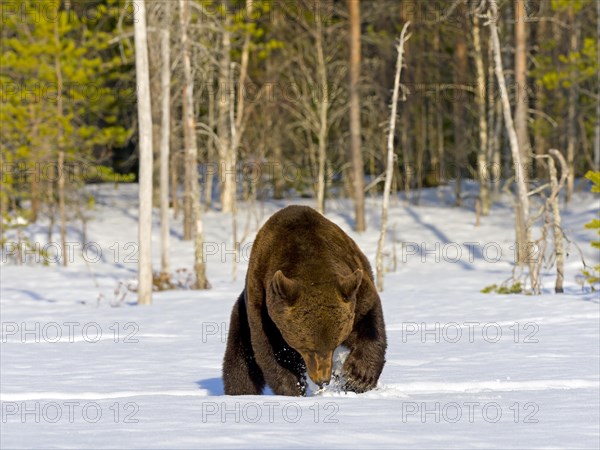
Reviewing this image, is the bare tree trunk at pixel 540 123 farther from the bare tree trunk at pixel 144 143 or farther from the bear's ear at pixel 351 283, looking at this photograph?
the bear's ear at pixel 351 283

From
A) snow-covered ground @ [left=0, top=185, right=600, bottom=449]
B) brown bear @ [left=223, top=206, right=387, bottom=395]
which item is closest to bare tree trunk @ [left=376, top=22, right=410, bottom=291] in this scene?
snow-covered ground @ [left=0, top=185, right=600, bottom=449]

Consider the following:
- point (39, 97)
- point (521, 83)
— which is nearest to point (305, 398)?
point (521, 83)

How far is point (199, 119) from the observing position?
1347 inches

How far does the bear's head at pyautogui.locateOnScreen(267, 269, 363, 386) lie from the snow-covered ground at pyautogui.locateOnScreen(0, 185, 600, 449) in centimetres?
31

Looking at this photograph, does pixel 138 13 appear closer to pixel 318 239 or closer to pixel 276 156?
pixel 318 239

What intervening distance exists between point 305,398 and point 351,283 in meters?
0.96

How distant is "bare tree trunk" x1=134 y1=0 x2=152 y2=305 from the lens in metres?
15.6

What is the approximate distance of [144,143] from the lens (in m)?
16.0

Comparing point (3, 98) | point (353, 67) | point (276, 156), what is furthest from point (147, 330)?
point (276, 156)

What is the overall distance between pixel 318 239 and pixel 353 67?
859 inches

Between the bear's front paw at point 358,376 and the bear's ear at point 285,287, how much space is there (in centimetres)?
80

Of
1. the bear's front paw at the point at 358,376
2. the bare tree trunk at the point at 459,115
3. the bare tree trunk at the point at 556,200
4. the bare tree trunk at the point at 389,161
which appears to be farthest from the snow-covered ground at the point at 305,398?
the bare tree trunk at the point at 459,115

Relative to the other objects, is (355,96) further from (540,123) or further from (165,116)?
(165,116)

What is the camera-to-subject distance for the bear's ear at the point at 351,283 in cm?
572
